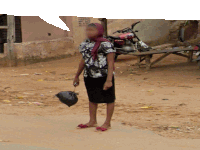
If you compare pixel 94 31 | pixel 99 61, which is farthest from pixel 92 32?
pixel 99 61

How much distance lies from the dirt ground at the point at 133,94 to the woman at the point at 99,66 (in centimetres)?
64

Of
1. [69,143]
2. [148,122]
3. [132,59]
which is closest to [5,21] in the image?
[132,59]

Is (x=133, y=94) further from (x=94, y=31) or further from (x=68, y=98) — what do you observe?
(x=94, y=31)

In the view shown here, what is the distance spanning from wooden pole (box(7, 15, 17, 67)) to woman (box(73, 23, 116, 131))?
8.18m

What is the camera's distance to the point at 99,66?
16.1 ft

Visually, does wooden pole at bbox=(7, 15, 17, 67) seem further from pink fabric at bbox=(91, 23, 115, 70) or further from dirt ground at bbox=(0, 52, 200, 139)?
pink fabric at bbox=(91, 23, 115, 70)

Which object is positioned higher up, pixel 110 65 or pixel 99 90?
pixel 110 65

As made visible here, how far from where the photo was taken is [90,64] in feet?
16.2

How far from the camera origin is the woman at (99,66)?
489 cm

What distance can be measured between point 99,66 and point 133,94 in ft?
10.4

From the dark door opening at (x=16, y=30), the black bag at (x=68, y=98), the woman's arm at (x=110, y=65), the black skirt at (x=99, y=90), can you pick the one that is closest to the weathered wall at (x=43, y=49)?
the dark door opening at (x=16, y=30)

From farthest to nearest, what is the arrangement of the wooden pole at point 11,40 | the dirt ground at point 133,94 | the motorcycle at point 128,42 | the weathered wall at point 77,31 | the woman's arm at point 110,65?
the weathered wall at point 77,31
the wooden pole at point 11,40
the motorcycle at point 128,42
the dirt ground at point 133,94
the woman's arm at point 110,65

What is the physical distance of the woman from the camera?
489cm

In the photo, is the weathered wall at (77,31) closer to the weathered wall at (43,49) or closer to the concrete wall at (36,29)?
the weathered wall at (43,49)
